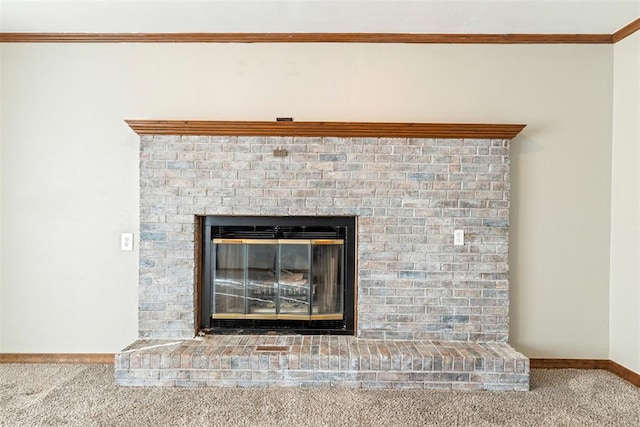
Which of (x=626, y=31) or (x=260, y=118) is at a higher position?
(x=626, y=31)

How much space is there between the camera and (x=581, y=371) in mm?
2672

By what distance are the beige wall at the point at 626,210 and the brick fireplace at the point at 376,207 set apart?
778mm

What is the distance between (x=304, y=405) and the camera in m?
2.17

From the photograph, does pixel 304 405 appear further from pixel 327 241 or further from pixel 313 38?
pixel 313 38

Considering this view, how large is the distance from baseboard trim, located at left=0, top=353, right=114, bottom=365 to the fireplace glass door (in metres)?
0.82

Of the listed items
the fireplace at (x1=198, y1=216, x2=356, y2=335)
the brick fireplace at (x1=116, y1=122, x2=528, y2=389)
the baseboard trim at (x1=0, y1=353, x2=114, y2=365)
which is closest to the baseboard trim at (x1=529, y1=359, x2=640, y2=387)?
the brick fireplace at (x1=116, y1=122, x2=528, y2=389)

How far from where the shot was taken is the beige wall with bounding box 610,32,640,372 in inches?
100

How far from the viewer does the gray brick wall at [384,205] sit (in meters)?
2.65

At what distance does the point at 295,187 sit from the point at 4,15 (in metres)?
2.17

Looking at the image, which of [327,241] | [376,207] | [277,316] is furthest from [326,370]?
[376,207]

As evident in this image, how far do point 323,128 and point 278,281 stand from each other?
3.71ft

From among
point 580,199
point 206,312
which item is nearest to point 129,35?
point 206,312

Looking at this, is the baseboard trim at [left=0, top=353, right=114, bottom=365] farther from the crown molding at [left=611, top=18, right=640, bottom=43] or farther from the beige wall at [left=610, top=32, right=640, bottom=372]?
the crown molding at [left=611, top=18, right=640, bottom=43]

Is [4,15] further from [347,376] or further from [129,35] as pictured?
[347,376]
